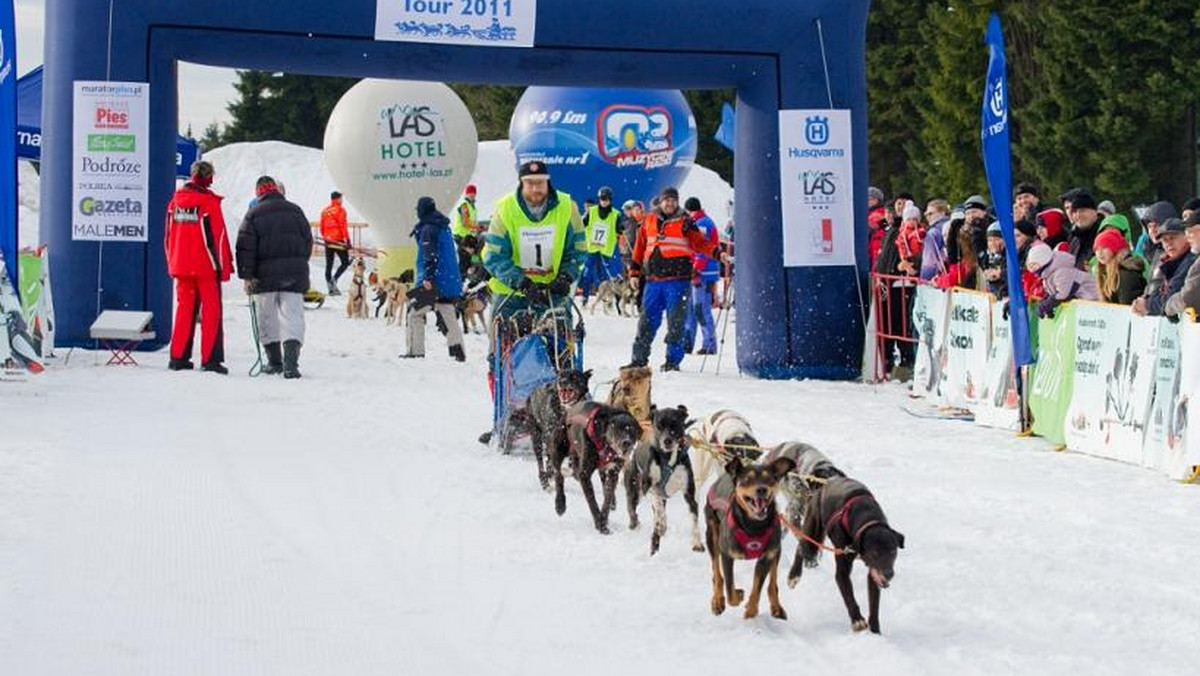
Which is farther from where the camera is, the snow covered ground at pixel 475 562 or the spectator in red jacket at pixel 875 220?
the spectator in red jacket at pixel 875 220

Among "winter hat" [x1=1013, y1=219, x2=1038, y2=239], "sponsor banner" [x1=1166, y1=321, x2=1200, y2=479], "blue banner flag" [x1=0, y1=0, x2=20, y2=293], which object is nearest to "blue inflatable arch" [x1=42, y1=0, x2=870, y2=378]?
"blue banner flag" [x1=0, y1=0, x2=20, y2=293]

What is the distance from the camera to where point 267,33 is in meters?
14.0

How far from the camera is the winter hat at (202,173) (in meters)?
13.4

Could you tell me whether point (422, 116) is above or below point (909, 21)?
below

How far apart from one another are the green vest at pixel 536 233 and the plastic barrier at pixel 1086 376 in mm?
3092

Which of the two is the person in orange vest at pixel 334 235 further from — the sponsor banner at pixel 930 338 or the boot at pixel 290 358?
the sponsor banner at pixel 930 338

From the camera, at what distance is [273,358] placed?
14.1m

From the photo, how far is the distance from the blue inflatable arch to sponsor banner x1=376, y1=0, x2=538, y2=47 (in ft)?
0.29

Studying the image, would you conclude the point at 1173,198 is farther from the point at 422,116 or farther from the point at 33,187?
the point at 33,187

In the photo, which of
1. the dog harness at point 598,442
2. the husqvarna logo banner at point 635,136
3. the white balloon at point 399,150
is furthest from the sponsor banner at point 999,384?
the husqvarna logo banner at point 635,136

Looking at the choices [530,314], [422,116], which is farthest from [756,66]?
[422,116]

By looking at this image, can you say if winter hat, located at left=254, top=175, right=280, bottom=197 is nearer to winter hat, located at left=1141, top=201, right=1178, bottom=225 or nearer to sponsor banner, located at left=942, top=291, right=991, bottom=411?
sponsor banner, located at left=942, top=291, right=991, bottom=411

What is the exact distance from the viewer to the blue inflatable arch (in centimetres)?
1427

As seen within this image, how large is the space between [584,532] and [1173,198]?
29.6 meters
